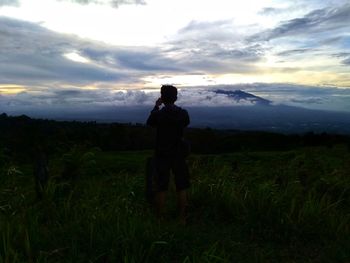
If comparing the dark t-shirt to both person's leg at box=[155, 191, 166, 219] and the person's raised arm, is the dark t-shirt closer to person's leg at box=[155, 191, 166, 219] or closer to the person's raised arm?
the person's raised arm

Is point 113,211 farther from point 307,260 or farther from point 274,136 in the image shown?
point 274,136

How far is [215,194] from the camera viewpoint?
8.59 m

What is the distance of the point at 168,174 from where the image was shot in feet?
25.7

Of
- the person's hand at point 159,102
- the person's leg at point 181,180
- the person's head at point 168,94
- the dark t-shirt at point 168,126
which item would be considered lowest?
the person's leg at point 181,180

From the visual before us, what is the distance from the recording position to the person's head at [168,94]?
25.5 ft

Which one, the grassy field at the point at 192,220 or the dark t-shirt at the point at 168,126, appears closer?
the grassy field at the point at 192,220

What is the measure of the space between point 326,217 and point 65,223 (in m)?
3.95

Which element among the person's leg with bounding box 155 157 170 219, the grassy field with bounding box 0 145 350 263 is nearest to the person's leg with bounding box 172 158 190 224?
the person's leg with bounding box 155 157 170 219

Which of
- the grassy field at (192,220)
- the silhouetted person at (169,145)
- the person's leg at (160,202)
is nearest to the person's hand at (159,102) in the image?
the silhouetted person at (169,145)

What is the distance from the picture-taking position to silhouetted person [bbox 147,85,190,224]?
774cm

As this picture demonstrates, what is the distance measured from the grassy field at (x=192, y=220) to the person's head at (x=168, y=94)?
70.5 inches

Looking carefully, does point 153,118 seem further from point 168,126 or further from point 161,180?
point 161,180

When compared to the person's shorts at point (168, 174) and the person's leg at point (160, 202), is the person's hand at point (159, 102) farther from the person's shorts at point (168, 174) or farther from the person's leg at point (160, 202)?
the person's leg at point (160, 202)

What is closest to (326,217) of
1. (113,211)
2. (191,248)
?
(191,248)
